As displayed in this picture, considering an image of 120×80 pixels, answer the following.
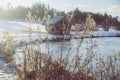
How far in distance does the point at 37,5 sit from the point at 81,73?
102 m

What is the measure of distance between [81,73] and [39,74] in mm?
757

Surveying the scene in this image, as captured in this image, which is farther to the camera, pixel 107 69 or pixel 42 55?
pixel 107 69

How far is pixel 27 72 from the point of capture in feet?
17.5

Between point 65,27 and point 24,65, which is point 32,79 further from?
point 65,27

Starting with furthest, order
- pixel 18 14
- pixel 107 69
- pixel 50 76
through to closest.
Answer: pixel 18 14 < pixel 107 69 < pixel 50 76

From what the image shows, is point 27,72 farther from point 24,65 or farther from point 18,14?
point 18,14

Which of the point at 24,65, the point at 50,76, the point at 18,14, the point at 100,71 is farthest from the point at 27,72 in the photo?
the point at 18,14

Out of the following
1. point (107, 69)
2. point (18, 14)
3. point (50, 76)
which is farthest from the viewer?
point (18, 14)

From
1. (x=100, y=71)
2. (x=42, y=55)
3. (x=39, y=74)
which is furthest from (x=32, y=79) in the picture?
(x=100, y=71)

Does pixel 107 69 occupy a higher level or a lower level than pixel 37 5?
lower

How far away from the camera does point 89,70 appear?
5.74 meters

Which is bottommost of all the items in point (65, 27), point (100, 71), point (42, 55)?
point (100, 71)

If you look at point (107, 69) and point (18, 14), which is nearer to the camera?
point (107, 69)

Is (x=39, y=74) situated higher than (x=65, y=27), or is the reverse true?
(x=65, y=27)
